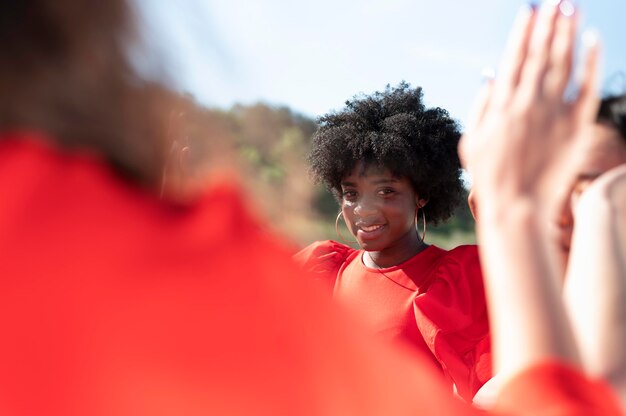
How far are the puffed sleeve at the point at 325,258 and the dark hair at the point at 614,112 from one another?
69.6 inches

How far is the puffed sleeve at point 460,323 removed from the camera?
273 cm

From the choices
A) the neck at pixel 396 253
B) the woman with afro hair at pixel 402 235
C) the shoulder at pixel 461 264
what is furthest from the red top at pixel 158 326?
the neck at pixel 396 253

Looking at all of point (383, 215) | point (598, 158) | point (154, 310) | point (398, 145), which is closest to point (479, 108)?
point (154, 310)

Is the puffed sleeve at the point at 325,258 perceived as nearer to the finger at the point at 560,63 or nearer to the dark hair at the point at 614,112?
the dark hair at the point at 614,112

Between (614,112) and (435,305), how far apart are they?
1210 millimetres

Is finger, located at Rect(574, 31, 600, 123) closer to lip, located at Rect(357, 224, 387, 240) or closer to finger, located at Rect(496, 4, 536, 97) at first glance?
finger, located at Rect(496, 4, 536, 97)

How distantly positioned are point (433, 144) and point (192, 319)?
3.16m

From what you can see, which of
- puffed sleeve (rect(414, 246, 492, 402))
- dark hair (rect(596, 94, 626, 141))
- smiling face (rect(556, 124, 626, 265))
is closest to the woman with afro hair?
puffed sleeve (rect(414, 246, 492, 402))

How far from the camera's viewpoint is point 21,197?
2.46 feet

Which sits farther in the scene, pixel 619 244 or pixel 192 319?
pixel 619 244

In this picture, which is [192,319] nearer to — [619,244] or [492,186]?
[492,186]

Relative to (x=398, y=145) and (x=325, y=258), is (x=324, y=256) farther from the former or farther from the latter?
(x=398, y=145)

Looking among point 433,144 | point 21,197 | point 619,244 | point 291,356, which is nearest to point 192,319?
point 291,356

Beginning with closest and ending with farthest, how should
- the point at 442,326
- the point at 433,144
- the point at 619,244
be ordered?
the point at 619,244, the point at 442,326, the point at 433,144
